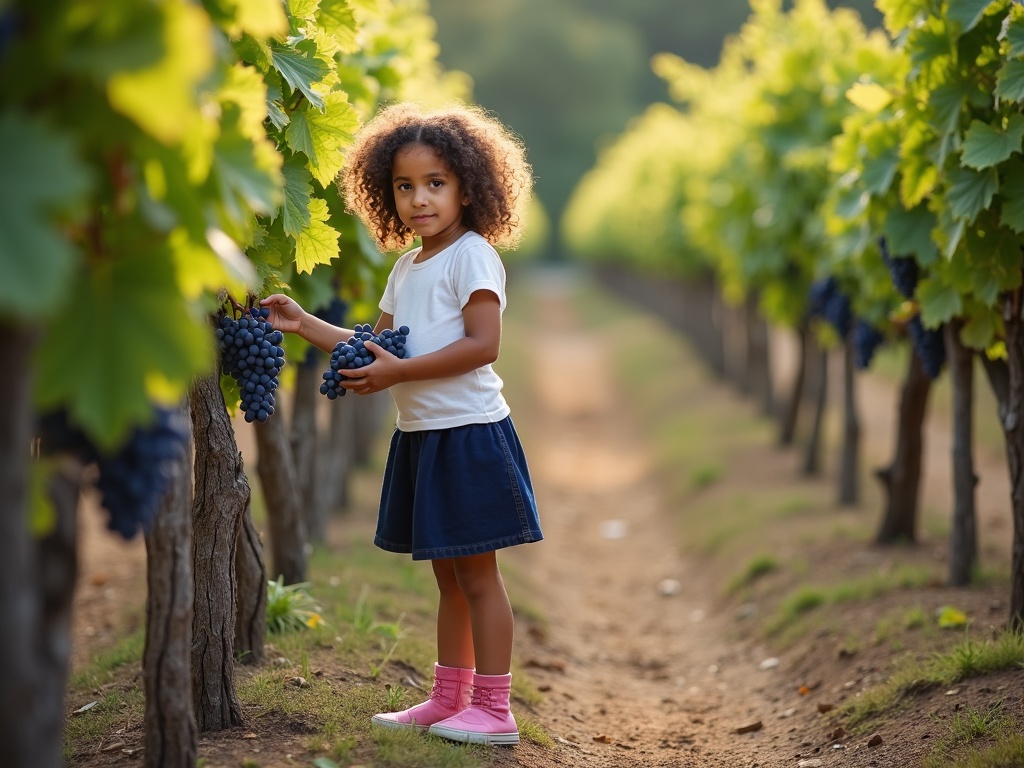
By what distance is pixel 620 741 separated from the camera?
5395 mm

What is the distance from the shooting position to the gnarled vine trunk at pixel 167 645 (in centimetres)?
339

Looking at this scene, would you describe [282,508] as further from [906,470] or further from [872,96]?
[906,470]

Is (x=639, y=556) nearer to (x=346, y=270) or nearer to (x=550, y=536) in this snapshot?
(x=550, y=536)

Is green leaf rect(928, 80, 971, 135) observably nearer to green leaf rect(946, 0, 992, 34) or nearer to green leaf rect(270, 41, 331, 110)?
green leaf rect(946, 0, 992, 34)

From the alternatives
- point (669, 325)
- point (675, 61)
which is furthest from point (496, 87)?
point (675, 61)

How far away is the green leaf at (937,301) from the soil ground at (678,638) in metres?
1.65

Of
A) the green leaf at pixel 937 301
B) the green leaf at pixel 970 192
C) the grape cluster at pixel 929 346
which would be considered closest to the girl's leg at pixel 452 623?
the green leaf at pixel 970 192

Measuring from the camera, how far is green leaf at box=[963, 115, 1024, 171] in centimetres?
492

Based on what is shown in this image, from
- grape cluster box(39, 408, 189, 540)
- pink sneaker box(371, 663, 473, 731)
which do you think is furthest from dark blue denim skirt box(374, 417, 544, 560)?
grape cluster box(39, 408, 189, 540)

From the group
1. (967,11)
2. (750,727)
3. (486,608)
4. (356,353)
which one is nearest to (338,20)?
(356,353)

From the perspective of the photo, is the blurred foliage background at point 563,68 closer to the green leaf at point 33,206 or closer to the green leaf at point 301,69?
the green leaf at point 301,69

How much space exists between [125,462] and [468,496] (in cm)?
160

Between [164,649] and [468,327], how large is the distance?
1.52 meters

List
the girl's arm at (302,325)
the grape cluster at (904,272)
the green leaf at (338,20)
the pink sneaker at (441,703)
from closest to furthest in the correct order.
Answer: the girl's arm at (302,325) → the pink sneaker at (441,703) → the green leaf at (338,20) → the grape cluster at (904,272)
